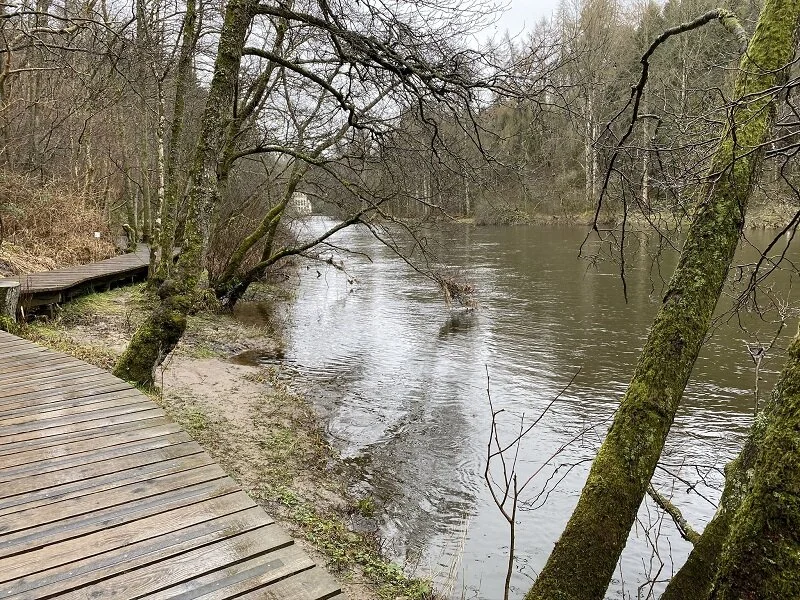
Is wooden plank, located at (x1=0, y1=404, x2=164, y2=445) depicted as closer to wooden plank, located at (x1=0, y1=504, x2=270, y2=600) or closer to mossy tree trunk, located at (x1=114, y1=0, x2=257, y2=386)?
mossy tree trunk, located at (x1=114, y1=0, x2=257, y2=386)

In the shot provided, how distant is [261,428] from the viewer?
655 cm

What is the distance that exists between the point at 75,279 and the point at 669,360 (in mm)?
10507

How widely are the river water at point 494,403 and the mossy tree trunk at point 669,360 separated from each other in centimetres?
162

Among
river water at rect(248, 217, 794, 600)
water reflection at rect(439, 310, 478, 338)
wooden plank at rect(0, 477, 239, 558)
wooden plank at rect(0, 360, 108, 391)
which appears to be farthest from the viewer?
water reflection at rect(439, 310, 478, 338)

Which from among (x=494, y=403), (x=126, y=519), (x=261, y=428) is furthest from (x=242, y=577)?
(x=494, y=403)

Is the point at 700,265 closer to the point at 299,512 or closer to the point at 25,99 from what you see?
the point at 299,512

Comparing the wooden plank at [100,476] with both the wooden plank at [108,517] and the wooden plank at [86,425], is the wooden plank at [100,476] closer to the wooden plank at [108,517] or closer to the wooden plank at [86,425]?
the wooden plank at [108,517]

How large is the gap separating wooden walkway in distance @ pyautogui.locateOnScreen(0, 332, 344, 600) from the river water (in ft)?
7.10

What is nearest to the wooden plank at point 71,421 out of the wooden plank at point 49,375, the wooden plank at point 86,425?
the wooden plank at point 86,425

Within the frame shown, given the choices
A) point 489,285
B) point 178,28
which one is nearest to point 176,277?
point 178,28

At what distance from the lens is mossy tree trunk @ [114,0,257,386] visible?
5020mm

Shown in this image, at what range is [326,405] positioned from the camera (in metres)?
8.13

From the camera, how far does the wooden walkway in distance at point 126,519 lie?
7.54 feet

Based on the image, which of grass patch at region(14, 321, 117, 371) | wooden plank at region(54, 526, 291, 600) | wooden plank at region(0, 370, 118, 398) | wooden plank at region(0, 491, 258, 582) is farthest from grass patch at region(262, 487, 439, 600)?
grass patch at region(14, 321, 117, 371)
